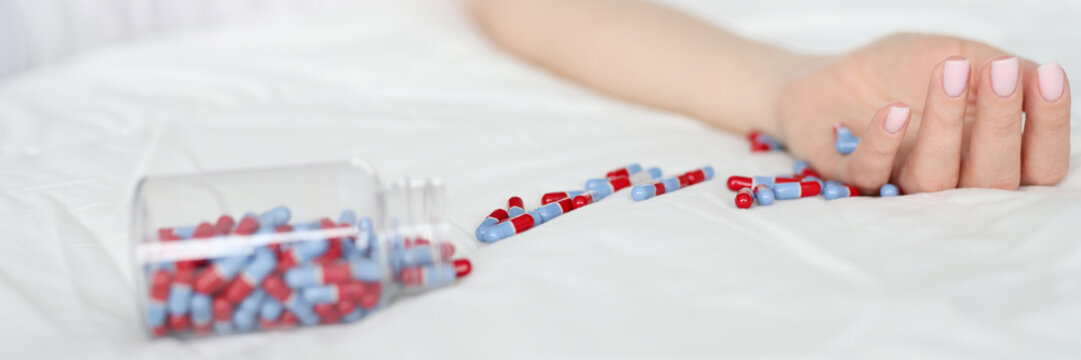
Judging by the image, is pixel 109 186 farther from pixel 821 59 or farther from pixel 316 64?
pixel 821 59

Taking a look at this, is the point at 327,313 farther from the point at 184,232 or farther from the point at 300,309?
the point at 184,232

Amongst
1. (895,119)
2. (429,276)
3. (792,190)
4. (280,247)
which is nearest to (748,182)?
(792,190)

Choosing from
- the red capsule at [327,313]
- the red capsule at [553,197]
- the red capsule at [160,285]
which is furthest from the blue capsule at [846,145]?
the red capsule at [160,285]

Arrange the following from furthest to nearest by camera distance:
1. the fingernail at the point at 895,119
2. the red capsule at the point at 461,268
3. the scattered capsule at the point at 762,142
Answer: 1. the scattered capsule at the point at 762,142
2. the fingernail at the point at 895,119
3. the red capsule at the point at 461,268

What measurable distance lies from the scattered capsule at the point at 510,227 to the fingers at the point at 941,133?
377 millimetres

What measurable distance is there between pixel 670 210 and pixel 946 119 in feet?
0.86

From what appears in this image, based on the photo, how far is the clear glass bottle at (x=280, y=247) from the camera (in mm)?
621

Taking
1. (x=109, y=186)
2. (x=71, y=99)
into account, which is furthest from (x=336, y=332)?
(x=71, y=99)

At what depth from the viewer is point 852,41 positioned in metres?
1.43

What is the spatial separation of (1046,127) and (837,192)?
0.19 m

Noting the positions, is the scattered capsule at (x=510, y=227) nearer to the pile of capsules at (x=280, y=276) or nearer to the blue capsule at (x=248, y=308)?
the pile of capsules at (x=280, y=276)

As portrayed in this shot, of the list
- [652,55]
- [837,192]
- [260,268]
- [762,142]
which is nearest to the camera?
[260,268]

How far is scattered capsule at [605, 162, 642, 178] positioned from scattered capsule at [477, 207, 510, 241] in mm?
161

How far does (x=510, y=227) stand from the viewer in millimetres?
822
